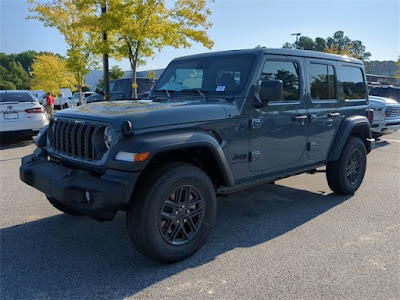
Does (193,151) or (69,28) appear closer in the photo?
(193,151)

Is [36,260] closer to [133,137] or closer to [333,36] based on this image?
[133,137]

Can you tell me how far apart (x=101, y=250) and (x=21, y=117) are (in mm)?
7331

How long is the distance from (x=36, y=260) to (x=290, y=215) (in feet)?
9.48

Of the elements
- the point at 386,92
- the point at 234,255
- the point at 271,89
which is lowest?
the point at 234,255

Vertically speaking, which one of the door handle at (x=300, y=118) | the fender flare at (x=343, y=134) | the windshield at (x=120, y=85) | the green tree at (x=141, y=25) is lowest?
the fender flare at (x=343, y=134)

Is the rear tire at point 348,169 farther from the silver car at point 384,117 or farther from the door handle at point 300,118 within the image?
the silver car at point 384,117

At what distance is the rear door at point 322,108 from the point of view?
4465 mm

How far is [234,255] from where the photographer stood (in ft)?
11.0

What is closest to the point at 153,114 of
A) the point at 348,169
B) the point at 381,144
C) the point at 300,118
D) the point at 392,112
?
the point at 300,118

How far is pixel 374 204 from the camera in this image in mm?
4863

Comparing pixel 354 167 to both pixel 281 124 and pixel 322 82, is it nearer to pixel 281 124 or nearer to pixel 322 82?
pixel 322 82

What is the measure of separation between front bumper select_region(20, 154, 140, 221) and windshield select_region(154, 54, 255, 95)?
61.9 inches

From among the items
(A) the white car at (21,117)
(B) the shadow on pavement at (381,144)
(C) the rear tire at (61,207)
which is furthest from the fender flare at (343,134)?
(A) the white car at (21,117)

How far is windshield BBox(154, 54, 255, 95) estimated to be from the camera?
3846mm
